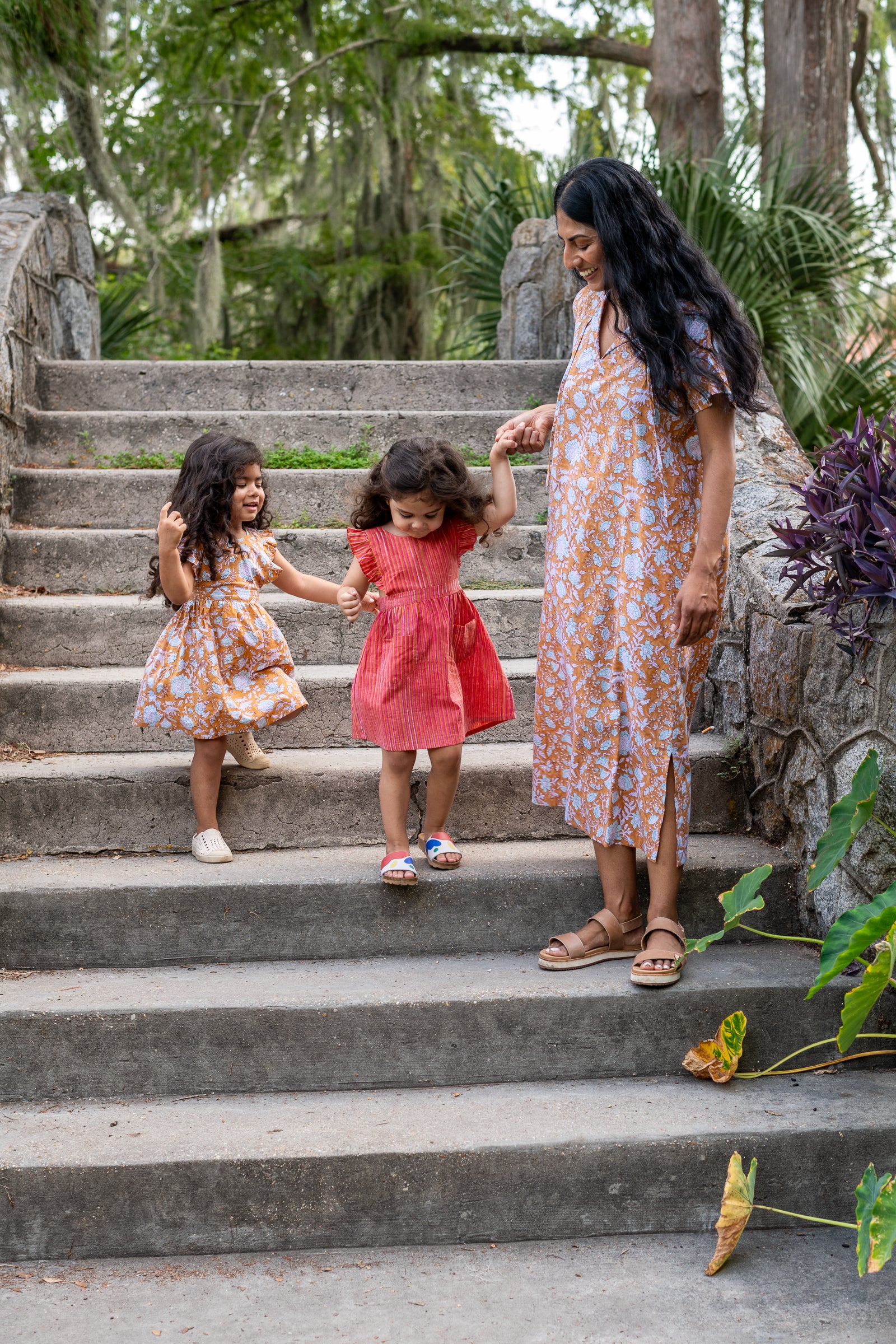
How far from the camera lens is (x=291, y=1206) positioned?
1.93 metres

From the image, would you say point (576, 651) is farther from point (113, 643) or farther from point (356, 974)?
point (113, 643)

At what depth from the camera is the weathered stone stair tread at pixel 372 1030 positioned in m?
2.15

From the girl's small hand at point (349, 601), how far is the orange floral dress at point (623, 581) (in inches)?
18.9

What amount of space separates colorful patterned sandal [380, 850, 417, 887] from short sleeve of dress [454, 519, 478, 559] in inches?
29.3

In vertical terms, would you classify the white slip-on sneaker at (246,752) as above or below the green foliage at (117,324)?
below

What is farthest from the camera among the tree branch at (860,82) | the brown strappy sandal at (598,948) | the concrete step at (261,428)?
the tree branch at (860,82)

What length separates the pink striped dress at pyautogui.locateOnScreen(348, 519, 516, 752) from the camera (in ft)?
8.46

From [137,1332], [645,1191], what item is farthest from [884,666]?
[137,1332]

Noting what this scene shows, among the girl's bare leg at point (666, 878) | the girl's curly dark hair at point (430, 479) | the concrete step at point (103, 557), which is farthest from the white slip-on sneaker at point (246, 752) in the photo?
the girl's bare leg at point (666, 878)

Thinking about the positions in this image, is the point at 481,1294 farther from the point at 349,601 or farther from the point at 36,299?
the point at 36,299

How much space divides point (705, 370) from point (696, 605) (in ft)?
1.48

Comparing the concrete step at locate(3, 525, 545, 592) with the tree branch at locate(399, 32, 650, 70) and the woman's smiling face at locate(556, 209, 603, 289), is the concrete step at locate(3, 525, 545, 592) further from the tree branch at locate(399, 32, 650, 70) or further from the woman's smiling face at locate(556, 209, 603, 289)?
the tree branch at locate(399, 32, 650, 70)

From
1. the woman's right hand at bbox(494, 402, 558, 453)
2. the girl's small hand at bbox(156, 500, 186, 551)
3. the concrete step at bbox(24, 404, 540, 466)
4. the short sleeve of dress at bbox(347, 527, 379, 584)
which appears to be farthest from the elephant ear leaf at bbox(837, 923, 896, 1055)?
the concrete step at bbox(24, 404, 540, 466)

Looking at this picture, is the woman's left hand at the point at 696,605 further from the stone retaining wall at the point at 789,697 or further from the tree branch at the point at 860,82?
the tree branch at the point at 860,82
